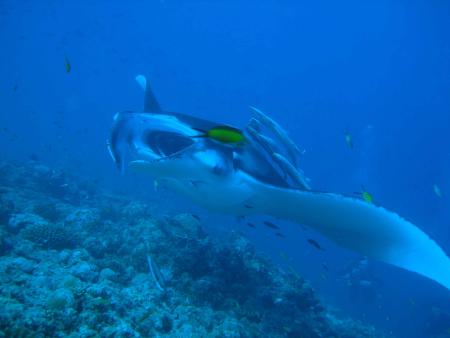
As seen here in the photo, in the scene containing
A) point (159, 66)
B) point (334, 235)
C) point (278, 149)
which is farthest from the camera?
point (159, 66)

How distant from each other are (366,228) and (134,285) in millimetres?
3517

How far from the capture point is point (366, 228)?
3389 mm

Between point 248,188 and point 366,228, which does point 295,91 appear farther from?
point 366,228

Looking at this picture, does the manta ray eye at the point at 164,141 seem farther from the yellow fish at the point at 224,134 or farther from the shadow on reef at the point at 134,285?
the shadow on reef at the point at 134,285

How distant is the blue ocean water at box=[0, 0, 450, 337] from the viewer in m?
25.7

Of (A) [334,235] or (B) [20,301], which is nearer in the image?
(B) [20,301]

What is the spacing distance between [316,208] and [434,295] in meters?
26.4

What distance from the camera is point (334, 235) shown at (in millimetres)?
3846

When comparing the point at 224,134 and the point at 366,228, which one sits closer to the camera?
the point at 224,134

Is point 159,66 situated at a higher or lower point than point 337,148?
higher

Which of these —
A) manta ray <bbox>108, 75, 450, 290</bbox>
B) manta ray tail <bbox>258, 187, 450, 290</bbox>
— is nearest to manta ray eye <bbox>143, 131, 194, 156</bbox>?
manta ray <bbox>108, 75, 450, 290</bbox>

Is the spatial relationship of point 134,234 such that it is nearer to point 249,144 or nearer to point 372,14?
point 249,144

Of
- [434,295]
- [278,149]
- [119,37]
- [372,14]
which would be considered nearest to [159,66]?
[119,37]

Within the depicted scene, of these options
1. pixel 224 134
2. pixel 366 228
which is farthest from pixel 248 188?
pixel 366 228
